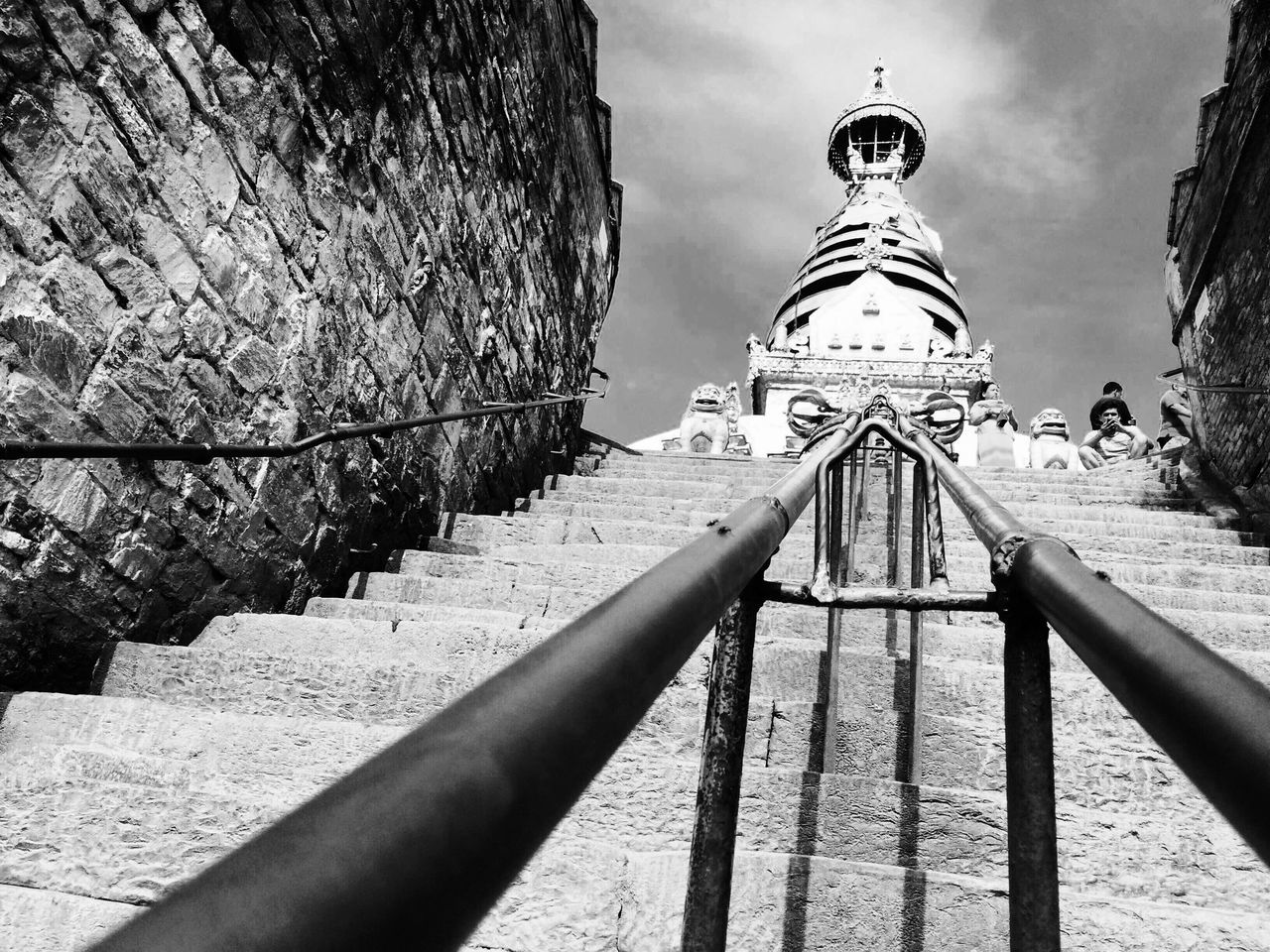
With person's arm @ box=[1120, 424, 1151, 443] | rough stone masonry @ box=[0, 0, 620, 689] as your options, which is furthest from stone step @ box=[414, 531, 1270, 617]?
person's arm @ box=[1120, 424, 1151, 443]

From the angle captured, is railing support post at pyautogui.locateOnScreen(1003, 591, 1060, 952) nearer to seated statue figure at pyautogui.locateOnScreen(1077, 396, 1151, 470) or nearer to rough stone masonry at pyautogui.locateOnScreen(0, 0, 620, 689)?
rough stone masonry at pyautogui.locateOnScreen(0, 0, 620, 689)

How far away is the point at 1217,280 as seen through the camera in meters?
5.57

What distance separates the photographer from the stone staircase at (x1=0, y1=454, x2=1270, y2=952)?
5.04 feet

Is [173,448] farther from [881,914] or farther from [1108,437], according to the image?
[1108,437]

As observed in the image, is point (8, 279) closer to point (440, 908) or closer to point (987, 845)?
point (440, 908)

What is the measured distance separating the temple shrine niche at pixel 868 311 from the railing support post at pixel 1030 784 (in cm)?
690

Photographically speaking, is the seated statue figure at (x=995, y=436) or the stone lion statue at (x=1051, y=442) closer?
the seated statue figure at (x=995, y=436)

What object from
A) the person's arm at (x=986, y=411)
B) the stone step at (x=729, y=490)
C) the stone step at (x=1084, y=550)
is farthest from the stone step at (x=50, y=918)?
the person's arm at (x=986, y=411)

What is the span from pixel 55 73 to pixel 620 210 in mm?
6007

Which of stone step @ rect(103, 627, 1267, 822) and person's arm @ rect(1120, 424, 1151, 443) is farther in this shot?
person's arm @ rect(1120, 424, 1151, 443)

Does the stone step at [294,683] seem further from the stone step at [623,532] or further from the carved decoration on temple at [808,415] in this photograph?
the carved decoration on temple at [808,415]

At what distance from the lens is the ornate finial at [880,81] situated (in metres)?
37.0

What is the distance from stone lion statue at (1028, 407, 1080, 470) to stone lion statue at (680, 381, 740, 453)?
169 inches

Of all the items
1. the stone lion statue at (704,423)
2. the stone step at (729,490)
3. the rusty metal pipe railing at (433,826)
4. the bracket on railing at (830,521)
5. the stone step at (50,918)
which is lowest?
the stone step at (50,918)
